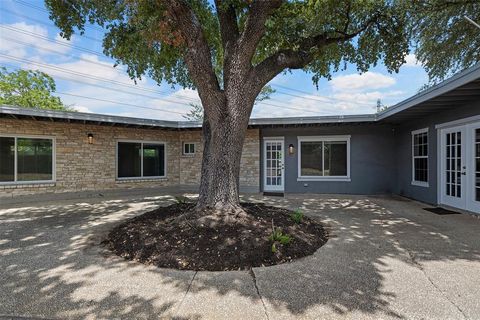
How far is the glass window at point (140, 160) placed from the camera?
32.9 feet

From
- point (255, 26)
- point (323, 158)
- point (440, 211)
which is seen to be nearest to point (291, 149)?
point (323, 158)

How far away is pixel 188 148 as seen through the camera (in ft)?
37.0

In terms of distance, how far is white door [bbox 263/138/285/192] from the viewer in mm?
10523

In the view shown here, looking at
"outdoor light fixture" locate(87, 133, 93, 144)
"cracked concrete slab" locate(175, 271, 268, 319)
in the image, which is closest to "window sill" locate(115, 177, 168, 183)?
"outdoor light fixture" locate(87, 133, 93, 144)

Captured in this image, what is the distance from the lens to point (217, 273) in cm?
322

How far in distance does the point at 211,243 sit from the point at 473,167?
6.35 metres

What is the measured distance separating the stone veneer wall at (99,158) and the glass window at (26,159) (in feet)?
0.63

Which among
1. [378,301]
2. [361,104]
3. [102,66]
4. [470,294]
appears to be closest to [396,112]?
[470,294]

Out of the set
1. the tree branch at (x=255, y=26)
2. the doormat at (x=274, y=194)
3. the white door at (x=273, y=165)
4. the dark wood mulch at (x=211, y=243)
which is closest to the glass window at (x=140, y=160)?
the white door at (x=273, y=165)

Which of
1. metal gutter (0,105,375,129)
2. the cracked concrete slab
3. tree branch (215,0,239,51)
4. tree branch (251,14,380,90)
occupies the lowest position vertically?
the cracked concrete slab

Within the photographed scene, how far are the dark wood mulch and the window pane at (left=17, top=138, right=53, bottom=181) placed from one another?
5.26m

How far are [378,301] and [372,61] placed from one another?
22.0ft

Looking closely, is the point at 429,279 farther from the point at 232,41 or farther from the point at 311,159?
the point at 311,159

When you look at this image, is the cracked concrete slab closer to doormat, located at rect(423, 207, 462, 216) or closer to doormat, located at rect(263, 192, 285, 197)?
doormat, located at rect(423, 207, 462, 216)
